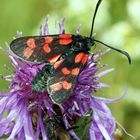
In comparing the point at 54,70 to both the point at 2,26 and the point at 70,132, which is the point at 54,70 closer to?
the point at 70,132

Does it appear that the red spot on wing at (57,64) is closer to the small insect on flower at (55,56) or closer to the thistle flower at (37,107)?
the small insect on flower at (55,56)

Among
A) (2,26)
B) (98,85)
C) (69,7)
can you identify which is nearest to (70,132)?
(98,85)

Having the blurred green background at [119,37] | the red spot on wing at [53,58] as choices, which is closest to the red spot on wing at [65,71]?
the red spot on wing at [53,58]

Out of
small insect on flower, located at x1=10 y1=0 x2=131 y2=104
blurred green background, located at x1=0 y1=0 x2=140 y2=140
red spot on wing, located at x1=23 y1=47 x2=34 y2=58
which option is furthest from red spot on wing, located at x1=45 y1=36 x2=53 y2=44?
blurred green background, located at x1=0 y1=0 x2=140 y2=140

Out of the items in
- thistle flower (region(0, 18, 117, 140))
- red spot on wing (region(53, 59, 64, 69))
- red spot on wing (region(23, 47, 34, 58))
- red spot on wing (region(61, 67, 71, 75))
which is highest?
red spot on wing (region(23, 47, 34, 58))

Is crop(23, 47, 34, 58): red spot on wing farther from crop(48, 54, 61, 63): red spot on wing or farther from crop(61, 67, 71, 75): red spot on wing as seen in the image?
crop(61, 67, 71, 75): red spot on wing
